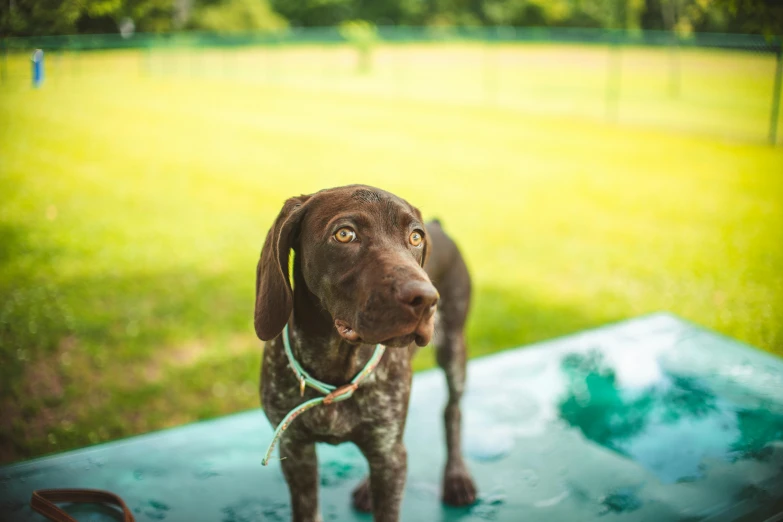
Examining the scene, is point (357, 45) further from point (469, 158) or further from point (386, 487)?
point (386, 487)

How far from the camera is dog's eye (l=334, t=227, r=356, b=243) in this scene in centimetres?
224

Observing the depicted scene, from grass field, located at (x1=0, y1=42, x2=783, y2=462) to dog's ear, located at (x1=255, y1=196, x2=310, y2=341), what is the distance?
2.60 meters

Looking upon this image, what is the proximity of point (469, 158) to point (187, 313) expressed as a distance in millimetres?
9237

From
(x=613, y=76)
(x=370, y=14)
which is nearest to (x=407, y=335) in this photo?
(x=370, y=14)

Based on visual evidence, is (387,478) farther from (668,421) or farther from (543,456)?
(668,421)

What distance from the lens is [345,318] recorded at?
7.18ft

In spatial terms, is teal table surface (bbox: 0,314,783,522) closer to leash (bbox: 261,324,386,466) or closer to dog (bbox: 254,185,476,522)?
dog (bbox: 254,185,476,522)

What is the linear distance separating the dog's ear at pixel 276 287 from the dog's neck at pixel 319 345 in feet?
0.39

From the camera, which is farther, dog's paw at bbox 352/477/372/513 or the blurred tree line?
the blurred tree line

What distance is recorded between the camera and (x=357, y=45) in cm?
2212

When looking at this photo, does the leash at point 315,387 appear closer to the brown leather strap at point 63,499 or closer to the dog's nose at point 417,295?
the dog's nose at point 417,295

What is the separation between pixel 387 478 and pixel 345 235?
111 cm

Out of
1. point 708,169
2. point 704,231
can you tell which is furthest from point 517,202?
point 708,169

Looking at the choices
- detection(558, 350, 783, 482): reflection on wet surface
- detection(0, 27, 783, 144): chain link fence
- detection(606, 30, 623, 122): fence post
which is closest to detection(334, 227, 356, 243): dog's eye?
detection(558, 350, 783, 482): reflection on wet surface
